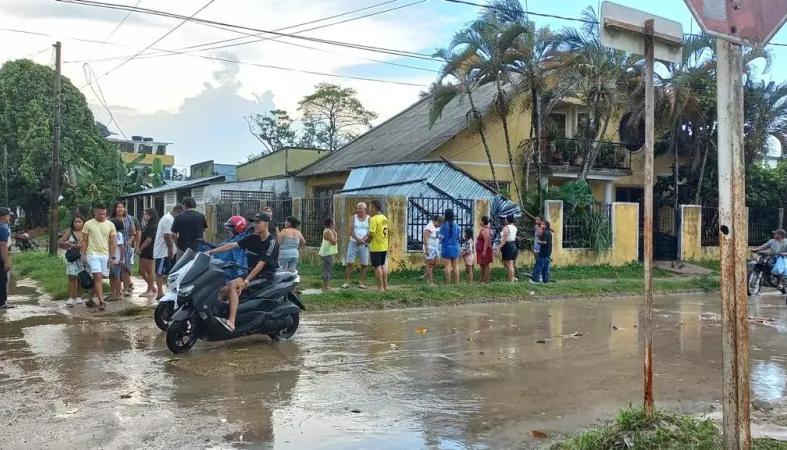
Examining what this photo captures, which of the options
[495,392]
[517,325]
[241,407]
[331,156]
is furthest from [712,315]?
[331,156]

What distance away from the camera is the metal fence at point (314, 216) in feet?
63.0

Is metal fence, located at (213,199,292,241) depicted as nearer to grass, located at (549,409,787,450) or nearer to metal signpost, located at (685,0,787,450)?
grass, located at (549,409,787,450)

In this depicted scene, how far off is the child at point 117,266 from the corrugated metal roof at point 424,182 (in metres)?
7.40

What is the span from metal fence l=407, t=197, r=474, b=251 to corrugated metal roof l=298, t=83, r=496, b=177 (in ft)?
14.7

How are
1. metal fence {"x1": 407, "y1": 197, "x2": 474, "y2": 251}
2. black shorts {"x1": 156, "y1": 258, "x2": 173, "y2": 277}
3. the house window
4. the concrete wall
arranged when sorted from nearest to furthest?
1. black shorts {"x1": 156, "y1": 258, "x2": 173, "y2": 277}
2. metal fence {"x1": 407, "y1": 197, "x2": 474, "y2": 251}
3. the concrete wall
4. the house window

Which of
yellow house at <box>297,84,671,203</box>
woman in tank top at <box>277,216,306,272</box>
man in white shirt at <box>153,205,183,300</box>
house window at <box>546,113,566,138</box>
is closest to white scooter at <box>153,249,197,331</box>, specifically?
man in white shirt at <box>153,205,183,300</box>

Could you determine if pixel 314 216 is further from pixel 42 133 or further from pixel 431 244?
pixel 42 133

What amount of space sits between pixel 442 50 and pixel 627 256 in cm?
823

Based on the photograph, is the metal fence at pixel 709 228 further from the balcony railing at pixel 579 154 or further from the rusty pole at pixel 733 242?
the rusty pole at pixel 733 242

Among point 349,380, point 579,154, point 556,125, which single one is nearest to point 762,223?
point 579,154

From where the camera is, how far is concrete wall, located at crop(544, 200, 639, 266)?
19.7 m

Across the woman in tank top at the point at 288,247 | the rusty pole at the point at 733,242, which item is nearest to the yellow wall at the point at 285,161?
the woman in tank top at the point at 288,247

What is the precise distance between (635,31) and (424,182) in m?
13.7

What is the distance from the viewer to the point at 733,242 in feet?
12.7
